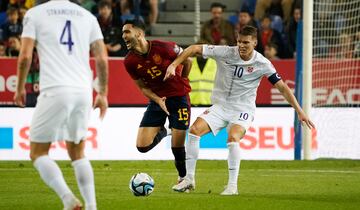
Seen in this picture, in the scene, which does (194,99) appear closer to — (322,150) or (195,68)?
(195,68)

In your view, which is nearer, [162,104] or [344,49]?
[162,104]

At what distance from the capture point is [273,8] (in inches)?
922

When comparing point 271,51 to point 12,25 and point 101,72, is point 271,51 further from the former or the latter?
point 101,72

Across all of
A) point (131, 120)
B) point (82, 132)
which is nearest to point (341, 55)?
point (131, 120)

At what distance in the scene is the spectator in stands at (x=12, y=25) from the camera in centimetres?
2197

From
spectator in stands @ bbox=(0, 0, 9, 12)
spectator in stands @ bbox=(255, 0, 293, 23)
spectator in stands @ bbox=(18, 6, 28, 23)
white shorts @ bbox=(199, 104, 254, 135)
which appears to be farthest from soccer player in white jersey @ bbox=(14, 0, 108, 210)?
spectator in stands @ bbox=(0, 0, 9, 12)

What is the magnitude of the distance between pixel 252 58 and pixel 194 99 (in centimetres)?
833

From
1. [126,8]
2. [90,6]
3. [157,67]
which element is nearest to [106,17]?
[126,8]

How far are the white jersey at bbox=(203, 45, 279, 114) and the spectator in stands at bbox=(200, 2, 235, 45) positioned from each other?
30.0 feet

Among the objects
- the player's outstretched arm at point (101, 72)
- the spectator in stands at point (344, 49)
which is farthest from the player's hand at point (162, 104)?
the spectator in stands at point (344, 49)

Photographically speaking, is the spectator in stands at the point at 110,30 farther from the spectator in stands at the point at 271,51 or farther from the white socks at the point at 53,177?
the white socks at the point at 53,177

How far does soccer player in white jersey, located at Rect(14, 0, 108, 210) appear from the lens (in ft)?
28.9

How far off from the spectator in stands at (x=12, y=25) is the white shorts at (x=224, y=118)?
33.3 ft

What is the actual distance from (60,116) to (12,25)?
13.6 meters
